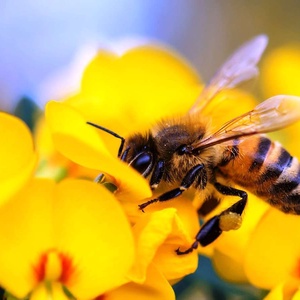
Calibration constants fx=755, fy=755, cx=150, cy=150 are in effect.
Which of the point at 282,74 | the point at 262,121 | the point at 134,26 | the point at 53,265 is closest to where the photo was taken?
the point at 53,265

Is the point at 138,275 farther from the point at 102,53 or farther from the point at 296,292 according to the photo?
the point at 102,53

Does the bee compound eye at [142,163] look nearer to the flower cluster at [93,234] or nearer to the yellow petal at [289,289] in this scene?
the flower cluster at [93,234]

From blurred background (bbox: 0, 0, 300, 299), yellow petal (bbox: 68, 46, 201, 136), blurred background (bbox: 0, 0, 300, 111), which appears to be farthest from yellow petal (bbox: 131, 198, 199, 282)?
blurred background (bbox: 0, 0, 300, 111)

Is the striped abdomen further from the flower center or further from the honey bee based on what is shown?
the flower center

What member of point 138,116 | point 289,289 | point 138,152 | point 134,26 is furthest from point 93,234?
point 134,26

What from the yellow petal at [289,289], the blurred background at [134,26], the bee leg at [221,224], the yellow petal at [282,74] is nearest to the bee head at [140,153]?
the bee leg at [221,224]

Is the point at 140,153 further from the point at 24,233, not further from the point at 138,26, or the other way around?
the point at 138,26
